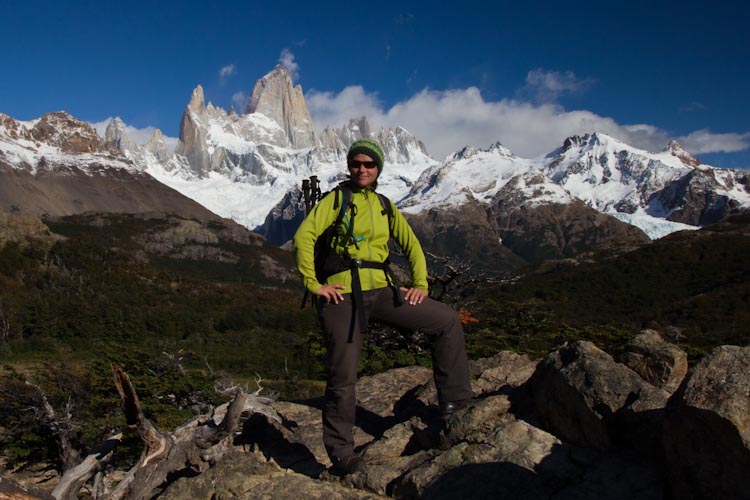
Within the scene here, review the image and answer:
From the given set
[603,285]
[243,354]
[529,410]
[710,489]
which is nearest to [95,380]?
[529,410]

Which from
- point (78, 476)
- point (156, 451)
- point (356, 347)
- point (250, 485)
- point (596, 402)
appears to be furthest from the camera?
point (78, 476)

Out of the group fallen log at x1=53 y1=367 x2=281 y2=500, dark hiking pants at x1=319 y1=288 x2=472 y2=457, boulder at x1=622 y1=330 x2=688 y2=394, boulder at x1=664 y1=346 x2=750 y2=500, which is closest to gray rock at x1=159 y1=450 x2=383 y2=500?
fallen log at x1=53 y1=367 x2=281 y2=500

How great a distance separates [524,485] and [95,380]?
16.4m

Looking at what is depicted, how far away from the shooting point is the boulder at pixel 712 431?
150 inches

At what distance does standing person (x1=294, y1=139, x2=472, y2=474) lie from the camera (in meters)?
5.96

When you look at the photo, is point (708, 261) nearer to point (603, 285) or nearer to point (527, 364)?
point (603, 285)

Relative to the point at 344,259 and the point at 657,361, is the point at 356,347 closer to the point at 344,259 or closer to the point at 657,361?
the point at 344,259

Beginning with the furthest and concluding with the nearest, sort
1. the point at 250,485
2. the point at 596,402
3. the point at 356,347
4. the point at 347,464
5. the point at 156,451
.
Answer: the point at 156,451, the point at 250,485, the point at 356,347, the point at 347,464, the point at 596,402

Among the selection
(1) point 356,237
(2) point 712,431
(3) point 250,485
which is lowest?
(3) point 250,485

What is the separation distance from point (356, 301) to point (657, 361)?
3583mm

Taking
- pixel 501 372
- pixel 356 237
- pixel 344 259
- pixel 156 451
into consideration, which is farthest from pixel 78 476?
pixel 501 372

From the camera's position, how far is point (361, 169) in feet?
20.8

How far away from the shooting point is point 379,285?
611cm

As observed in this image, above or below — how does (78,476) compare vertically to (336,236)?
below
